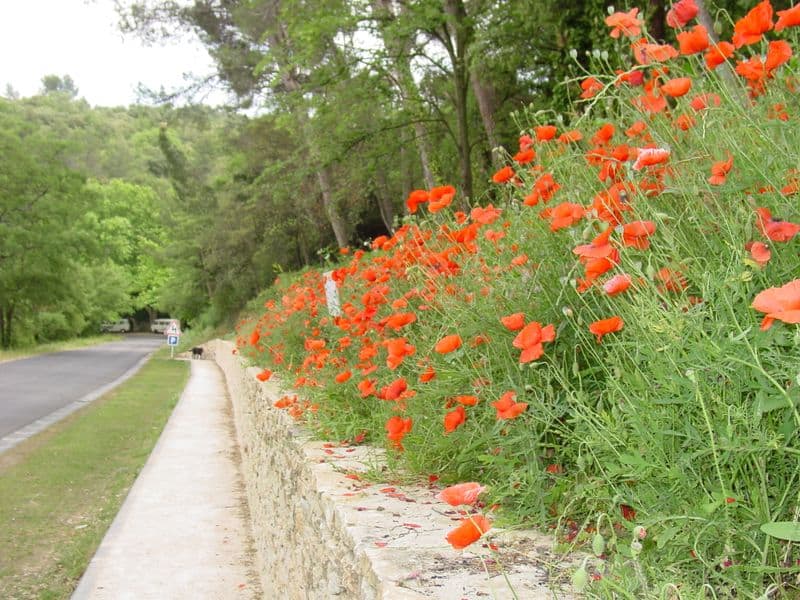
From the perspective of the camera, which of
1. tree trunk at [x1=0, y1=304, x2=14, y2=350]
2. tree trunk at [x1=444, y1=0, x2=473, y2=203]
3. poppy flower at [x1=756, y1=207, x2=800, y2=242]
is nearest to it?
poppy flower at [x1=756, y1=207, x2=800, y2=242]

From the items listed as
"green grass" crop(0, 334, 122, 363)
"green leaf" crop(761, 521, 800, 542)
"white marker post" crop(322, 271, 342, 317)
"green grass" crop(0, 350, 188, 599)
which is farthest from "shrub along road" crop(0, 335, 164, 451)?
"green leaf" crop(761, 521, 800, 542)

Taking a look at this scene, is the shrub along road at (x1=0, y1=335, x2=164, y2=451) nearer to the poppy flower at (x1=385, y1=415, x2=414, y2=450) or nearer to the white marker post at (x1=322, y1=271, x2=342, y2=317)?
the white marker post at (x1=322, y1=271, x2=342, y2=317)

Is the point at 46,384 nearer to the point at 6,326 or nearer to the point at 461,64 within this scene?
the point at 461,64

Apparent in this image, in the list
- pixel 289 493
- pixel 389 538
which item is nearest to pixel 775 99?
pixel 389 538

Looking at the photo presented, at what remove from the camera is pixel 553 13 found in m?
8.73

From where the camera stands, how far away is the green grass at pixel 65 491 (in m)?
5.64

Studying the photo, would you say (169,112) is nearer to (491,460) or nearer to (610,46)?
(610,46)

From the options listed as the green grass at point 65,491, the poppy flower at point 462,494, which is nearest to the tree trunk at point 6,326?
the green grass at point 65,491

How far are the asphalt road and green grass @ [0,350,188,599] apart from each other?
2.44 ft

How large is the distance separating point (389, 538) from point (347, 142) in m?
9.43

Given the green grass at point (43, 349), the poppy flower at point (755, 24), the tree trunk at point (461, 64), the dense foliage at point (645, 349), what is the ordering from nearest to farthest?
the dense foliage at point (645, 349)
the poppy flower at point (755, 24)
the tree trunk at point (461, 64)
the green grass at point (43, 349)

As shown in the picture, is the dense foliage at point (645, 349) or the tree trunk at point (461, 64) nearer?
the dense foliage at point (645, 349)

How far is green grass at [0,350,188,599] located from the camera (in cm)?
564

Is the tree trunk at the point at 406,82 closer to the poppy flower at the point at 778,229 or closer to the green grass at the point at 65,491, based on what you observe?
the green grass at the point at 65,491
